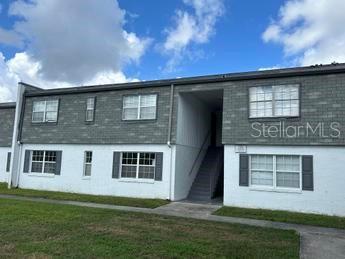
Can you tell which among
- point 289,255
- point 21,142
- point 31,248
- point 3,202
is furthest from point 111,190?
point 289,255

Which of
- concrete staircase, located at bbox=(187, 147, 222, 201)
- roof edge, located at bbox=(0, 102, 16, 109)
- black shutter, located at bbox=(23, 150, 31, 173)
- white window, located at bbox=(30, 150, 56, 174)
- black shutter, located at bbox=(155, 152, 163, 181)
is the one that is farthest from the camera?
roof edge, located at bbox=(0, 102, 16, 109)

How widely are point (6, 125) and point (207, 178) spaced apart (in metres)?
14.6

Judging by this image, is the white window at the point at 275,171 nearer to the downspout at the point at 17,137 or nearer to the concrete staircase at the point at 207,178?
the concrete staircase at the point at 207,178

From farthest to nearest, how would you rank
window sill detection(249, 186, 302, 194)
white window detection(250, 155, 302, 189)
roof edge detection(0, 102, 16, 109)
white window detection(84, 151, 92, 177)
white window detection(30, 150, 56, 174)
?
1. roof edge detection(0, 102, 16, 109)
2. white window detection(30, 150, 56, 174)
3. white window detection(84, 151, 92, 177)
4. white window detection(250, 155, 302, 189)
5. window sill detection(249, 186, 302, 194)

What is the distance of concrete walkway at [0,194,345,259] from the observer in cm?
751

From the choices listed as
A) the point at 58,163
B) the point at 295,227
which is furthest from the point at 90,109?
the point at 295,227

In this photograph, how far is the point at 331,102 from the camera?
1296 cm

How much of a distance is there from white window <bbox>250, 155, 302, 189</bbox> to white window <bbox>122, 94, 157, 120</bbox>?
5.47 metres

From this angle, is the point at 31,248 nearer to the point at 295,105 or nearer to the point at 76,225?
the point at 76,225

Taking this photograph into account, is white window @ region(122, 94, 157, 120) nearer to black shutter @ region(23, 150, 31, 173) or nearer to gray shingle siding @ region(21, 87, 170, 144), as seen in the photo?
gray shingle siding @ region(21, 87, 170, 144)

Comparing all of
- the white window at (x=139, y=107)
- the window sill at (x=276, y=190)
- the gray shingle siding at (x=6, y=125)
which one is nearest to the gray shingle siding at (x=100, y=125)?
the white window at (x=139, y=107)

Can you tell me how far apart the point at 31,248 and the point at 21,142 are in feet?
47.6

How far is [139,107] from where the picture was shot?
663 inches

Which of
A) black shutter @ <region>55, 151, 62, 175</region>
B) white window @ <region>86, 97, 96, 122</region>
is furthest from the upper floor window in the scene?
black shutter @ <region>55, 151, 62, 175</region>
